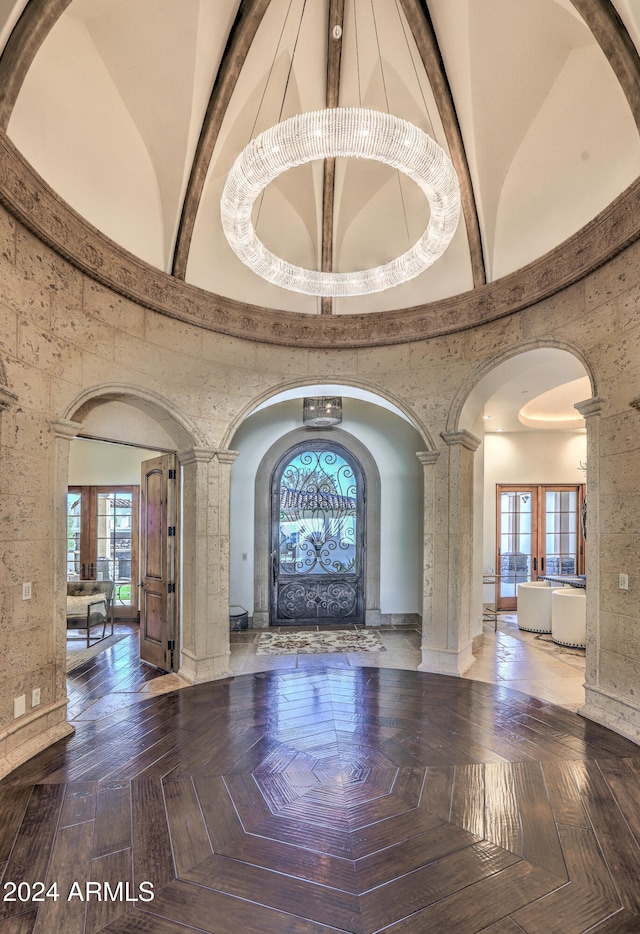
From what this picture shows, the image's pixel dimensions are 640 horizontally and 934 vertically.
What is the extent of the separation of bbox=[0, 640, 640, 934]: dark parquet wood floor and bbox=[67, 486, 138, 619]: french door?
4.18 meters

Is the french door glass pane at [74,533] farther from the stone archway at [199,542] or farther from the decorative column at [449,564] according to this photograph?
the decorative column at [449,564]

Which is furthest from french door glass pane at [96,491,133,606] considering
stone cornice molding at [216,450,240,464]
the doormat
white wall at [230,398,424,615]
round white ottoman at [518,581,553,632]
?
round white ottoman at [518,581,553,632]

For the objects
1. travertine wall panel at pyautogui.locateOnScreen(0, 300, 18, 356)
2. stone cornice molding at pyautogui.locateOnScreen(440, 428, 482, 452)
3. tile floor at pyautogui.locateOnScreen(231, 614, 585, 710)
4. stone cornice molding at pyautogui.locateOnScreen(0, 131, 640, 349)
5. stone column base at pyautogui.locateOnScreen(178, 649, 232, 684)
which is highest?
stone cornice molding at pyautogui.locateOnScreen(0, 131, 640, 349)

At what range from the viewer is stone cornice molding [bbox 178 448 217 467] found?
17.7ft

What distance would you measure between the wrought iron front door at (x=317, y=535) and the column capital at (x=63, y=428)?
4.05 metres

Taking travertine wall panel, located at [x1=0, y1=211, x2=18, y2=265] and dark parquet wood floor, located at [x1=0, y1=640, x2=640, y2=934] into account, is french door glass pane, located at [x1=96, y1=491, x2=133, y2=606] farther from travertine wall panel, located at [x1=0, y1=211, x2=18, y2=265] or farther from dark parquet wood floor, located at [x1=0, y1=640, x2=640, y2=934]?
travertine wall panel, located at [x1=0, y1=211, x2=18, y2=265]

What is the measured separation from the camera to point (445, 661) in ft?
18.2

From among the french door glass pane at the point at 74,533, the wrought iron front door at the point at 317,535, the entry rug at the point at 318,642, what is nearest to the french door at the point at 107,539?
the french door glass pane at the point at 74,533

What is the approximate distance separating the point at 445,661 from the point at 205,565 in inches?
119

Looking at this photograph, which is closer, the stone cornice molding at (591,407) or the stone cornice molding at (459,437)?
the stone cornice molding at (591,407)

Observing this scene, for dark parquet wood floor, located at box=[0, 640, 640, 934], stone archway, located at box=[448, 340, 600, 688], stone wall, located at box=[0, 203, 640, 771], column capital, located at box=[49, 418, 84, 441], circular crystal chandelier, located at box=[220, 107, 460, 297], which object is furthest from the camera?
stone archway, located at box=[448, 340, 600, 688]

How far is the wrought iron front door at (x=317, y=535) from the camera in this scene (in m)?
7.92

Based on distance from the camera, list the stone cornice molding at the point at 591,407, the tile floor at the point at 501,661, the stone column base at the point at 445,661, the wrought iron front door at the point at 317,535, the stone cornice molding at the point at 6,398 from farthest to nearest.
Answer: the wrought iron front door at the point at 317,535, the stone column base at the point at 445,661, the tile floor at the point at 501,661, the stone cornice molding at the point at 591,407, the stone cornice molding at the point at 6,398

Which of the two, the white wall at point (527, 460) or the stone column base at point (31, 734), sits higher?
the white wall at point (527, 460)
